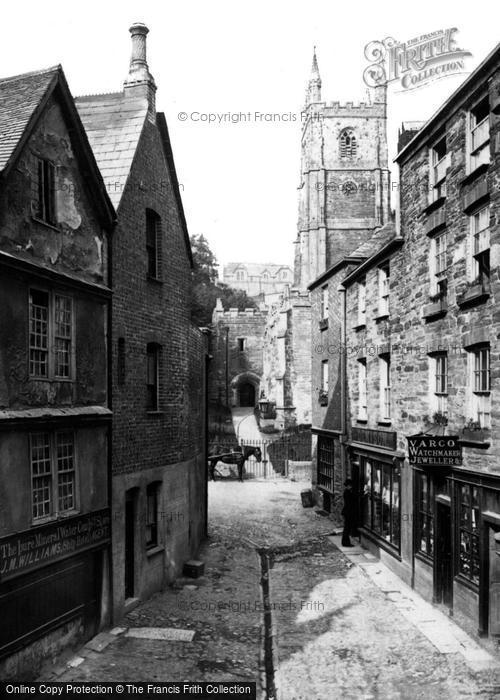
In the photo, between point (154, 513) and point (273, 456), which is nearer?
point (154, 513)

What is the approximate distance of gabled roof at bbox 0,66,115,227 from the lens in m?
10.1

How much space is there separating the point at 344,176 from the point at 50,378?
2243 inches

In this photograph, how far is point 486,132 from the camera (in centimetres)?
1223

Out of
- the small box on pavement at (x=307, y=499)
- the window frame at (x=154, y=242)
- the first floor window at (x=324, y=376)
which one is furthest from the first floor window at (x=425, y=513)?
the small box on pavement at (x=307, y=499)

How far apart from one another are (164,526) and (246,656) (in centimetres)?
467

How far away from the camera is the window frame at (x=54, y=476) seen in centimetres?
1033

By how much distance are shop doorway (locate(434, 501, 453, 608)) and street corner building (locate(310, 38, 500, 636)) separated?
21mm

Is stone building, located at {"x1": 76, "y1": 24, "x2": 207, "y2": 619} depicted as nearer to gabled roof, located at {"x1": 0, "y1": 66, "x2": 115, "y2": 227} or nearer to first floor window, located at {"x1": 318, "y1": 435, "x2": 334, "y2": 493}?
gabled roof, located at {"x1": 0, "y1": 66, "x2": 115, "y2": 227}

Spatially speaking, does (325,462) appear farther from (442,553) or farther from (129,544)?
(129,544)

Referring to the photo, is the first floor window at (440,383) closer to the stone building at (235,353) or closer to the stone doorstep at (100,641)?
the stone doorstep at (100,641)

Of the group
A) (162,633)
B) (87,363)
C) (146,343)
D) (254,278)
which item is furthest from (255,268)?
(162,633)

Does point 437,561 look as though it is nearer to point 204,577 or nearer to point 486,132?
point 204,577

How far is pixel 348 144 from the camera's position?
64.1m

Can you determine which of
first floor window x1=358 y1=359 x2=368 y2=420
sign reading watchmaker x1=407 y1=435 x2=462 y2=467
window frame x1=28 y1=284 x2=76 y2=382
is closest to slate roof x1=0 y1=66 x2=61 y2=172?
window frame x1=28 y1=284 x2=76 y2=382
